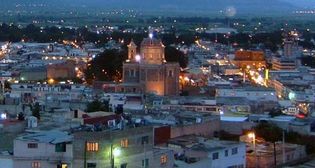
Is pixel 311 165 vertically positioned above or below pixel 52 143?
below

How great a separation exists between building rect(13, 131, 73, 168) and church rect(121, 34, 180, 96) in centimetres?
1763

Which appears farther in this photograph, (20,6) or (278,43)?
(20,6)

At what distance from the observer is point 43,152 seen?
42.5ft

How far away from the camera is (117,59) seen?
3653 cm

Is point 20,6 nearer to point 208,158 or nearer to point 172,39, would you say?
point 172,39

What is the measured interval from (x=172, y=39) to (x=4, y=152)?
5234cm

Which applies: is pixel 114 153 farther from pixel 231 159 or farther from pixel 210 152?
pixel 231 159

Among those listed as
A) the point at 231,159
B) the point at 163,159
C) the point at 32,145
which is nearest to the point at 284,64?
the point at 231,159

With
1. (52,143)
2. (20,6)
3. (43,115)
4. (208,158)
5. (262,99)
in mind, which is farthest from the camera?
(20,6)

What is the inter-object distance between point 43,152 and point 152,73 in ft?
60.0

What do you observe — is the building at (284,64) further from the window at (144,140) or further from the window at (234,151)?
the window at (144,140)

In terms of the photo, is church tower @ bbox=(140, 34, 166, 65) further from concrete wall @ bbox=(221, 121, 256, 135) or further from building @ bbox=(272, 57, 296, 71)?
→ building @ bbox=(272, 57, 296, 71)

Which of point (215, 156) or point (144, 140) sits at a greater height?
point (144, 140)

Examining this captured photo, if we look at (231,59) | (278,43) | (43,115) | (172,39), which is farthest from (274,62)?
(43,115)
